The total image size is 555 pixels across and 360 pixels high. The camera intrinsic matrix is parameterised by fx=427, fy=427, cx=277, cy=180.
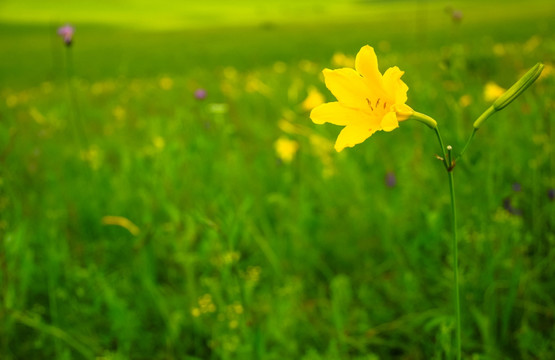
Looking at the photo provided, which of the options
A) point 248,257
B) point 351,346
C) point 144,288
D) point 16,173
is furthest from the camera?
point 16,173

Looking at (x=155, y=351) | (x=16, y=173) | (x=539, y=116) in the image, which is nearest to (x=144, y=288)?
(x=155, y=351)

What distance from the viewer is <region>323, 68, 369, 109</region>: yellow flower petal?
75cm

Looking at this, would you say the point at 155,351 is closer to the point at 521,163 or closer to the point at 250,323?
the point at 250,323

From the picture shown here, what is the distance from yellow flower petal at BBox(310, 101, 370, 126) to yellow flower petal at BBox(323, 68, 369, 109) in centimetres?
1

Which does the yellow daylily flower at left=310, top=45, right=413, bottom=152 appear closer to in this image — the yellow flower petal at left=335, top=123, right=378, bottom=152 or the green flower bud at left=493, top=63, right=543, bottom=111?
the yellow flower petal at left=335, top=123, right=378, bottom=152

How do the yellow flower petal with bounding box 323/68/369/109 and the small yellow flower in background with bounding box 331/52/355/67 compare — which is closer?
the yellow flower petal with bounding box 323/68/369/109

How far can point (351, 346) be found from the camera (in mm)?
1481

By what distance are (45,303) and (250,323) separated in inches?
41.6

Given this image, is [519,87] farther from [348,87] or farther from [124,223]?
[124,223]

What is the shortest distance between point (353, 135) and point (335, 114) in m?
0.07

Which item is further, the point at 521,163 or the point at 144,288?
the point at 521,163

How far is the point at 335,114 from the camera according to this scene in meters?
0.76

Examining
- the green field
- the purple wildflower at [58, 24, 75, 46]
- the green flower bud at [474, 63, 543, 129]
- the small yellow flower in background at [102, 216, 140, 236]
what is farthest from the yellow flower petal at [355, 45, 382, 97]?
the purple wildflower at [58, 24, 75, 46]

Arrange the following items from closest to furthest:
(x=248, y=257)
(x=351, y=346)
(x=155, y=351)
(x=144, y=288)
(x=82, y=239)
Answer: (x=351, y=346)
(x=155, y=351)
(x=144, y=288)
(x=248, y=257)
(x=82, y=239)
